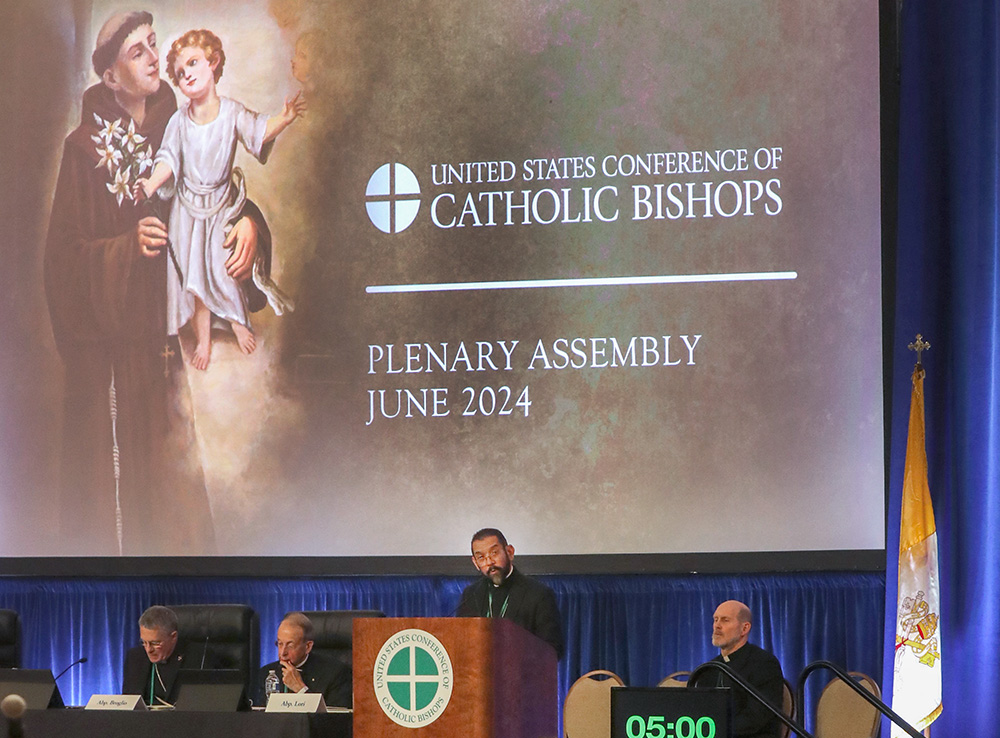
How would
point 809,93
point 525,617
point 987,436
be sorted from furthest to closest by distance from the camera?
point 809,93 → point 987,436 → point 525,617

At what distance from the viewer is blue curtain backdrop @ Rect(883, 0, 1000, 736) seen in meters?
5.96

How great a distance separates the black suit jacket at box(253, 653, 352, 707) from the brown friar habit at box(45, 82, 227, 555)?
173 cm

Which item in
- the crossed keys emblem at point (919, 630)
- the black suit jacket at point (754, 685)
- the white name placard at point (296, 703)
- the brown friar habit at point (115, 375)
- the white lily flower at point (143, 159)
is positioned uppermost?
the white lily flower at point (143, 159)

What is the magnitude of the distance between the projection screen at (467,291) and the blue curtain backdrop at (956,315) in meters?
0.18

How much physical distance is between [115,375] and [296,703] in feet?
10.4

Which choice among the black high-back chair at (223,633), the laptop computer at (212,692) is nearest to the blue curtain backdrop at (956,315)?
the black high-back chair at (223,633)

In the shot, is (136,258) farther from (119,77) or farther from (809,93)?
(809,93)

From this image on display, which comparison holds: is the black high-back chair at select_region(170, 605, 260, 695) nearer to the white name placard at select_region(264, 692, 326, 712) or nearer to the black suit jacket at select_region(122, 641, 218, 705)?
the black suit jacket at select_region(122, 641, 218, 705)

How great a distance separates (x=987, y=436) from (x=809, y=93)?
5.71ft

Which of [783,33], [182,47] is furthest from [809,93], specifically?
[182,47]

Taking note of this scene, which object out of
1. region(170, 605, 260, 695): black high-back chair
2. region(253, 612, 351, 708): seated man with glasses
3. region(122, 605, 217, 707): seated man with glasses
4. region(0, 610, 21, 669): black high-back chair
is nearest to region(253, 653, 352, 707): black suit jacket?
region(253, 612, 351, 708): seated man with glasses

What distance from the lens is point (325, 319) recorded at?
6.73 meters

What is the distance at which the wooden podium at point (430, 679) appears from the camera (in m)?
3.42

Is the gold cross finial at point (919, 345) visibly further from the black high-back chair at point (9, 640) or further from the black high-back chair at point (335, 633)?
the black high-back chair at point (9, 640)
